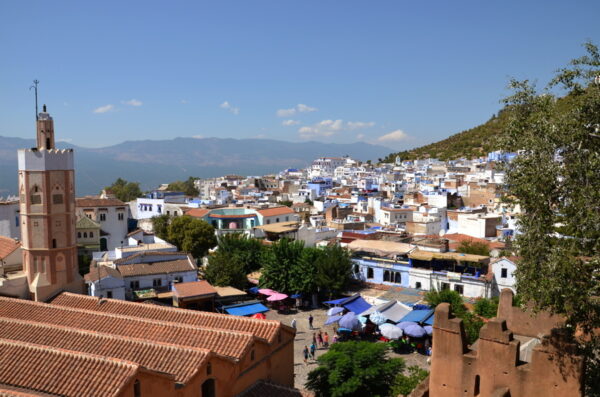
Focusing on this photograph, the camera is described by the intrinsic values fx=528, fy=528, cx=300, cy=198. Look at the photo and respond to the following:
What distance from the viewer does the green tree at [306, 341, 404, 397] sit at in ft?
52.6

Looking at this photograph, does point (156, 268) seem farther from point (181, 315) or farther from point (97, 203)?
point (97, 203)

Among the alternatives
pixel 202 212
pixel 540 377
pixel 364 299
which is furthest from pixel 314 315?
pixel 202 212

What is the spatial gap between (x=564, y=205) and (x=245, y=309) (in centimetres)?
2100

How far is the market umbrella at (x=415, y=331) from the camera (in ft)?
81.3

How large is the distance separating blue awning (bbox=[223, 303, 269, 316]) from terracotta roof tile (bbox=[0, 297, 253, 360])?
1037 centimetres

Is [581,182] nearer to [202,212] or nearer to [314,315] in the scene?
[314,315]

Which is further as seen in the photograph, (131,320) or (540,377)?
(131,320)

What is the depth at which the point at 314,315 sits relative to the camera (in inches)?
1236

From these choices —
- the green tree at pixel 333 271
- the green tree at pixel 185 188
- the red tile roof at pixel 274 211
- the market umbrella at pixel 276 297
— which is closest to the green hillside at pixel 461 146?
the green tree at pixel 185 188

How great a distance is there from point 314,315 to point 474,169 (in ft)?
224

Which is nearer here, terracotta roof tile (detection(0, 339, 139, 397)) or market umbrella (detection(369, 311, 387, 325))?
terracotta roof tile (detection(0, 339, 139, 397))

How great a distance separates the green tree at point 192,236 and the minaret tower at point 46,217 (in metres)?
21.6

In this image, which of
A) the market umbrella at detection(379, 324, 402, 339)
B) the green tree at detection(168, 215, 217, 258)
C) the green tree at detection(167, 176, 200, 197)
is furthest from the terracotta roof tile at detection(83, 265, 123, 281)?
the green tree at detection(167, 176, 200, 197)

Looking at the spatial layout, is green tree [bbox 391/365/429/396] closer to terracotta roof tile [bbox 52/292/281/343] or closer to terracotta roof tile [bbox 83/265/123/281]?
terracotta roof tile [bbox 52/292/281/343]
